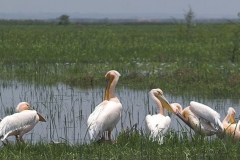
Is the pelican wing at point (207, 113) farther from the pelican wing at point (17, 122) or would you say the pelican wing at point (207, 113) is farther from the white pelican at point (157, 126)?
the pelican wing at point (17, 122)

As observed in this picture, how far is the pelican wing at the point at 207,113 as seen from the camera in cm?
1006

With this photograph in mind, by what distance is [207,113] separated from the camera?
10.2 metres

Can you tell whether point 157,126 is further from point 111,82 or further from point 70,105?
point 70,105

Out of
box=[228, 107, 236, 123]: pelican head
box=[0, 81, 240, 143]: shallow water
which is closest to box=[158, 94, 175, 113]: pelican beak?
box=[0, 81, 240, 143]: shallow water

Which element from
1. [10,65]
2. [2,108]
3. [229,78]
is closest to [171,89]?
[229,78]

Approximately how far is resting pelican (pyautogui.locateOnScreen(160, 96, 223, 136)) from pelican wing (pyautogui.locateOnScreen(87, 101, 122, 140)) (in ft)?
3.24

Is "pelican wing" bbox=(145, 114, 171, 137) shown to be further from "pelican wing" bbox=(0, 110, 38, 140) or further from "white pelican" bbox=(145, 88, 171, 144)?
"pelican wing" bbox=(0, 110, 38, 140)

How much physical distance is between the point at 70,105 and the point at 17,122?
14.8ft

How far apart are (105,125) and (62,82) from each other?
25.9ft

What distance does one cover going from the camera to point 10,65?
20.8 meters

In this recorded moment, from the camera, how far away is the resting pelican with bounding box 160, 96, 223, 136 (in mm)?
10122

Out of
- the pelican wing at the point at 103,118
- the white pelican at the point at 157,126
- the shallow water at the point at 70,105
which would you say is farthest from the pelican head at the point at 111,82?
the white pelican at the point at 157,126

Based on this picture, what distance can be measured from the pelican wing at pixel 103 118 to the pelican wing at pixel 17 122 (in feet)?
2.63

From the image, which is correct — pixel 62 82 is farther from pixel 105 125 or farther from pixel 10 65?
pixel 105 125
